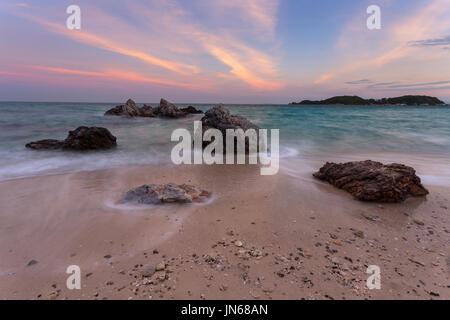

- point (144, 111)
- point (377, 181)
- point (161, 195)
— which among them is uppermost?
point (144, 111)

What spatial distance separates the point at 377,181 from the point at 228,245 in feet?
12.0

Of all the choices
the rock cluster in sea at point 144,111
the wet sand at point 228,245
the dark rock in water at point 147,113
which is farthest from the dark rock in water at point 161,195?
the dark rock in water at point 147,113

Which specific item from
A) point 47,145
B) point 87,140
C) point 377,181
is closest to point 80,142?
point 87,140

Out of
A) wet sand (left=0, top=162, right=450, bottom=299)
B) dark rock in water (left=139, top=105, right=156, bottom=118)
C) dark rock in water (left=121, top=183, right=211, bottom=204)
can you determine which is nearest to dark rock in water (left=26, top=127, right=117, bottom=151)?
wet sand (left=0, top=162, right=450, bottom=299)

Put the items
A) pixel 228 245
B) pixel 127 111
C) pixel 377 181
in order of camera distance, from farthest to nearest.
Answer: pixel 127 111 → pixel 377 181 → pixel 228 245

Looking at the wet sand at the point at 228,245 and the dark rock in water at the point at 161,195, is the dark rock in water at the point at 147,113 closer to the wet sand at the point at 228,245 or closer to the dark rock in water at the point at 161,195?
the wet sand at the point at 228,245

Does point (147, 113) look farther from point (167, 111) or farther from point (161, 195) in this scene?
point (161, 195)

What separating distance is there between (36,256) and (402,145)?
1550cm

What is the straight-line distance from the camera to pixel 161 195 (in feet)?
13.1

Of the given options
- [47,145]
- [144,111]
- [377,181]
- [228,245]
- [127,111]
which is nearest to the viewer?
[228,245]

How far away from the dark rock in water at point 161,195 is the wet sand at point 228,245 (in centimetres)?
23

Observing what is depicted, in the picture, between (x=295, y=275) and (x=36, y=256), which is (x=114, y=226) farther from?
(x=295, y=275)

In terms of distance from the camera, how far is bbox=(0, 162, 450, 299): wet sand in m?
2.16
